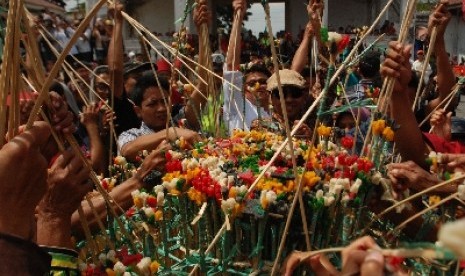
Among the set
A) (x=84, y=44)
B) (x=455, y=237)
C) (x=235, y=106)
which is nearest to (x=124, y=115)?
(x=235, y=106)

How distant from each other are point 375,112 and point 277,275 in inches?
18.3

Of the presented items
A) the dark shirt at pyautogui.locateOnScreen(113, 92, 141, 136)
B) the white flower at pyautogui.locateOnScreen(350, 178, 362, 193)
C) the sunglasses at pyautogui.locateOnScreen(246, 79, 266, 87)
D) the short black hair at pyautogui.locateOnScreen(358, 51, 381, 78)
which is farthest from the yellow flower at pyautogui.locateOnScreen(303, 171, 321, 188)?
the short black hair at pyautogui.locateOnScreen(358, 51, 381, 78)

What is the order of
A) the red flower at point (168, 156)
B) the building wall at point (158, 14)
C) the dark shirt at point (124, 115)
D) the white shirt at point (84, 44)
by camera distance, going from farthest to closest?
the building wall at point (158, 14) → the white shirt at point (84, 44) → the dark shirt at point (124, 115) → the red flower at point (168, 156)

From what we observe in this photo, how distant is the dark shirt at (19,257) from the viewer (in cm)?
87

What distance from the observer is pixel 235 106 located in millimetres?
2326

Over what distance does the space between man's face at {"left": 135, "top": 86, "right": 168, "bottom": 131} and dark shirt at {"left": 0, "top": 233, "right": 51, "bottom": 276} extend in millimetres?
1586

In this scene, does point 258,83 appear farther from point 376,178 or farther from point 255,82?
point 376,178

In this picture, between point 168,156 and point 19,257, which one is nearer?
point 19,257

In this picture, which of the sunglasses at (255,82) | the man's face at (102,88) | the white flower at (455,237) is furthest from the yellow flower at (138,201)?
the man's face at (102,88)

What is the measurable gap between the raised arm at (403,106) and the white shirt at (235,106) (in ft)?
2.00

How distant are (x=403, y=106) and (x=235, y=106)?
2.54 feet

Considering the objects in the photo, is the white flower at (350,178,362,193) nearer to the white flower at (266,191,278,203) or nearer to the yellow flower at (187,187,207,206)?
the white flower at (266,191,278,203)

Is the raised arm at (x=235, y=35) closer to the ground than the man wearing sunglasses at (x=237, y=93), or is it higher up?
higher up

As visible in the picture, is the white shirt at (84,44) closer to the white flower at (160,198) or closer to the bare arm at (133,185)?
the bare arm at (133,185)
